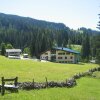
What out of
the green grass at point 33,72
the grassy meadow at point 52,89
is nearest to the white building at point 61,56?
the green grass at point 33,72

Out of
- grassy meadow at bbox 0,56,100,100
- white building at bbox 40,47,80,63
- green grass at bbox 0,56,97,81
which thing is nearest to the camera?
grassy meadow at bbox 0,56,100,100

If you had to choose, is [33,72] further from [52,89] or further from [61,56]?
[61,56]

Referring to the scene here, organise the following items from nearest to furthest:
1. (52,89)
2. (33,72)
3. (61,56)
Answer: (52,89), (33,72), (61,56)

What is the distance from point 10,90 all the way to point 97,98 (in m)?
11.0

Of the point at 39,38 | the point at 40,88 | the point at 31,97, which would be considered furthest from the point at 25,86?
the point at 39,38

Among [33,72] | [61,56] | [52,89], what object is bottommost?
[52,89]

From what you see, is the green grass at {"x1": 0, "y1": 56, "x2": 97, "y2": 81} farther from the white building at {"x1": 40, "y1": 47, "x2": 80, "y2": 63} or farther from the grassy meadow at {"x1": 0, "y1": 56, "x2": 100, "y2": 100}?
the white building at {"x1": 40, "y1": 47, "x2": 80, "y2": 63}

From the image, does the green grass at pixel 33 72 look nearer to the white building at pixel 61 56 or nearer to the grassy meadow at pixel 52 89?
the grassy meadow at pixel 52 89

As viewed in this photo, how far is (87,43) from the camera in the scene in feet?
565

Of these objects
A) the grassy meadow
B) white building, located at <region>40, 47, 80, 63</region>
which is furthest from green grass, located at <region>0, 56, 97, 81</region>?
white building, located at <region>40, 47, 80, 63</region>

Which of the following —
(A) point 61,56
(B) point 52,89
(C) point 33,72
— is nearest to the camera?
(B) point 52,89

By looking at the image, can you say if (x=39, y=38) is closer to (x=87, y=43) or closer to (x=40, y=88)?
(x=87, y=43)

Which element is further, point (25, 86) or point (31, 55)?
point (31, 55)

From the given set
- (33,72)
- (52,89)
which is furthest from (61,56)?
(52,89)
